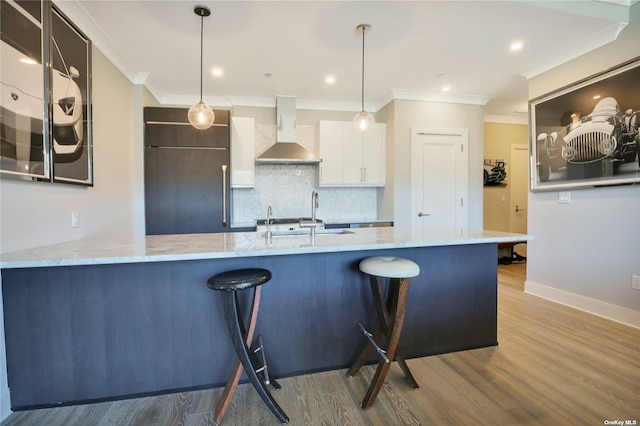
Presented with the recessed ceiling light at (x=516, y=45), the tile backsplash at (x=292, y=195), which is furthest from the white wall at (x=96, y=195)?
the recessed ceiling light at (x=516, y=45)

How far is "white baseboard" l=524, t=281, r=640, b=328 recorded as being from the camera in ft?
8.20

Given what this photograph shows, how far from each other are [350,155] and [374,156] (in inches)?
14.7

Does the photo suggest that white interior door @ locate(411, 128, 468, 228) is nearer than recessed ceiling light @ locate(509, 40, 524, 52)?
No

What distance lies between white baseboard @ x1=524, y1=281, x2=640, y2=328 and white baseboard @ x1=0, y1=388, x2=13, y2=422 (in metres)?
4.51

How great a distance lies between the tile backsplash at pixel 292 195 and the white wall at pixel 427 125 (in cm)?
62

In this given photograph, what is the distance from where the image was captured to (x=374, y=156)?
4.18 meters

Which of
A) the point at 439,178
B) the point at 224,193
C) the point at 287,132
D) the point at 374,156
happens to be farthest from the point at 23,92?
the point at 439,178

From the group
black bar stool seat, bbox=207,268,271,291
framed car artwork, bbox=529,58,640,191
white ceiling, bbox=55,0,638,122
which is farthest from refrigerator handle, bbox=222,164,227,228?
framed car artwork, bbox=529,58,640,191

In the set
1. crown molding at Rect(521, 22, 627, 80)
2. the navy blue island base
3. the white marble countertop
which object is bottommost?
the navy blue island base

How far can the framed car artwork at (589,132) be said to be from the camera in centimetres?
243

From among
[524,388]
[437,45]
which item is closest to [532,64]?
[437,45]

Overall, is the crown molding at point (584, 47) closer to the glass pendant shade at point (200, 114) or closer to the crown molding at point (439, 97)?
the crown molding at point (439, 97)

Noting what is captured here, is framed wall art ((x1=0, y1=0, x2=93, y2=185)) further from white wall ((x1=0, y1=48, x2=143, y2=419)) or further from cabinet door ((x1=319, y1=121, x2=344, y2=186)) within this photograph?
cabinet door ((x1=319, y1=121, x2=344, y2=186))

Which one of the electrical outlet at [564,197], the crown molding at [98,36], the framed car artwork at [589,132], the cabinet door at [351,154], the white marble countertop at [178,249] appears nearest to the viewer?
the white marble countertop at [178,249]
